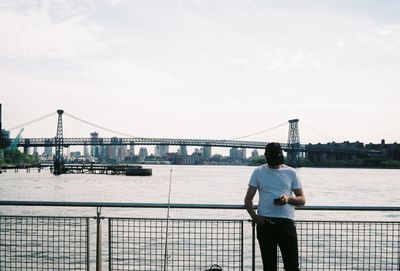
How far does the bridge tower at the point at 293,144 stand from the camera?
123 metres

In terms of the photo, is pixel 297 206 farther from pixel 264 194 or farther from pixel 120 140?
pixel 120 140

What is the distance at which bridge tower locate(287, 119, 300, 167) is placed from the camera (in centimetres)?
12331

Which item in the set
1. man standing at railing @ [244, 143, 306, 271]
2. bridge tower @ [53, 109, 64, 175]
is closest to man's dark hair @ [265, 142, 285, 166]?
man standing at railing @ [244, 143, 306, 271]

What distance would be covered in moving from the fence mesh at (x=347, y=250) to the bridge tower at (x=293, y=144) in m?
103

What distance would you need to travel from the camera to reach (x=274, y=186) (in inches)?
187

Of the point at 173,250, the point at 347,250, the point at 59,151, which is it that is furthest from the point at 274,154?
the point at 59,151

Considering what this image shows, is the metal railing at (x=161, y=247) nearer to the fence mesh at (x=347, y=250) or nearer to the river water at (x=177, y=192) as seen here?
the fence mesh at (x=347, y=250)

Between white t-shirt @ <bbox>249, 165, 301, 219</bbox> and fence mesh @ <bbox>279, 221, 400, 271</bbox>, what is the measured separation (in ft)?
1.88

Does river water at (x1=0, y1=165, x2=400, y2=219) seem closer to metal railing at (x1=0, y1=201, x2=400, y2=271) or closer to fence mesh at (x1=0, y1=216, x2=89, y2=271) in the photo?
metal railing at (x1=0, y1=201, x2=400, y2=271)

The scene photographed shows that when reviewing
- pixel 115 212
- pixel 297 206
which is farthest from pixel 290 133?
pixel 297 206

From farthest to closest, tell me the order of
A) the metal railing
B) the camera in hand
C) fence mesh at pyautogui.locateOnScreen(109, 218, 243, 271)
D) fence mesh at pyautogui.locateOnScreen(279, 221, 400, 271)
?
fence mesh at pyautogui.locateOnScreen(279, 221, 400, 271)
fence mesh at pyautogui.locateOnScreen(109, 218, 243, 271)
the metal railing
the camera in hand

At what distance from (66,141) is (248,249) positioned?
11836cm

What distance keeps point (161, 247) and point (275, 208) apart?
2.87 meters

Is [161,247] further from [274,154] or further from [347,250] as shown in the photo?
[347,250]
